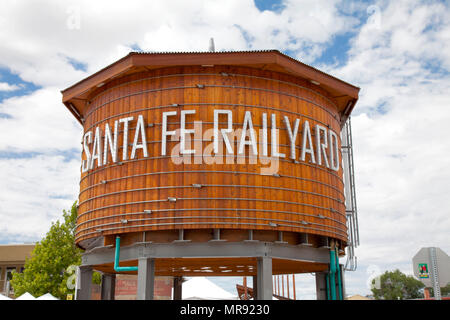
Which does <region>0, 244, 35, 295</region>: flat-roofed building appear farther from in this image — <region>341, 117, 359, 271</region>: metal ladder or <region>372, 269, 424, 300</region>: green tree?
<region>372, 269, 424, 300</region>: green tree

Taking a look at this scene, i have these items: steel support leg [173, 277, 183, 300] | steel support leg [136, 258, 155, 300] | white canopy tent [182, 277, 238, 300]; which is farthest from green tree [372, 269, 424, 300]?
steel support leg [136, 258, 155, 300]

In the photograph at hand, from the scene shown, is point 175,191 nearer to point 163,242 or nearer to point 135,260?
point 163,242

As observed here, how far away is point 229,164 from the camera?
22.5 m

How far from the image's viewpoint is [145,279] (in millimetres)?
21844

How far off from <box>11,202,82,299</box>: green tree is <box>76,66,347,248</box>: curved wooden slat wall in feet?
64.7

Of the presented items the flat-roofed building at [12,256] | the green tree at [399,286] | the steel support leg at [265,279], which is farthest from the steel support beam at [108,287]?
the green tree at [399,286]

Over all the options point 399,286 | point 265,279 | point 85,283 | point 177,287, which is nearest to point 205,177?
point 265,279

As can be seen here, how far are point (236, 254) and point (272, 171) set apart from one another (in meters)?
4.39

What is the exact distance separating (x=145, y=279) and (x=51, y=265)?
964 inches

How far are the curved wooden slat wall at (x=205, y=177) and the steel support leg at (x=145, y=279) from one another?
1.68 meters

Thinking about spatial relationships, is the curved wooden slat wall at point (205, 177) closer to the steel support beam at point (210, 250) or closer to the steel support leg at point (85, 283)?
the steel support beam at point (210, 250)

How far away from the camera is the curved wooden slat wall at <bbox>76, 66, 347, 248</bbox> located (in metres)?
22.1

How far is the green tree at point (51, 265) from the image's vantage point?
4200 cm
